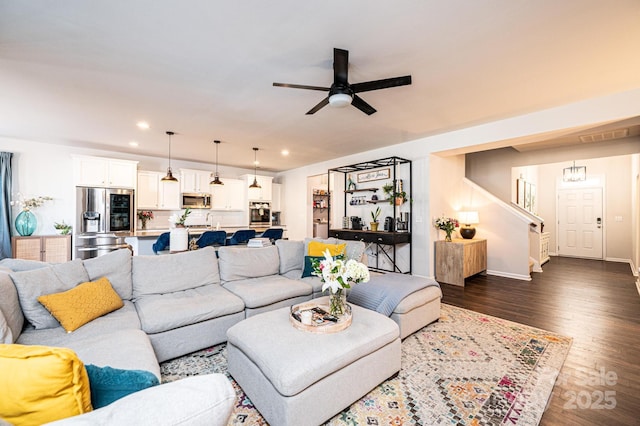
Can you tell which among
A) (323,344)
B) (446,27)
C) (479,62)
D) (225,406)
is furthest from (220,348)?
(479,62)

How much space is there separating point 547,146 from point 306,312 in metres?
6.33

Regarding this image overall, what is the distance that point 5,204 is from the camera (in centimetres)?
488

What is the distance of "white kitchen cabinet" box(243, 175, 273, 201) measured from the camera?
7660 mm

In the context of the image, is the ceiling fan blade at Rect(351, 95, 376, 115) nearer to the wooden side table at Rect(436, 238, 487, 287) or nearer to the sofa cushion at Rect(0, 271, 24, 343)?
the sofa cushion at Rect(0, 271, 24, 343)

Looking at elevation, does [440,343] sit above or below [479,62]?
below

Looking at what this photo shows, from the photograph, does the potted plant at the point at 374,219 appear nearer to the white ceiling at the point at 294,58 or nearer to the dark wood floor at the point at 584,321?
the dark wood floor at the point at 584,321

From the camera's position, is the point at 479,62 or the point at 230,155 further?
the point at 230,155

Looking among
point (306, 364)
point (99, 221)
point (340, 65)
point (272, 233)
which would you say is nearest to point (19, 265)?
point (306, 364)

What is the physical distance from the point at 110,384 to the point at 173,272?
2.09 metres

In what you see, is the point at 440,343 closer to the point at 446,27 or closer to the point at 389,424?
the point at 389,424

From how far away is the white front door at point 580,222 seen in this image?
7.14 metres

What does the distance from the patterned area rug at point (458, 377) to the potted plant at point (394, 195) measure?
8.74 ft

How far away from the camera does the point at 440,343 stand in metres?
2.62

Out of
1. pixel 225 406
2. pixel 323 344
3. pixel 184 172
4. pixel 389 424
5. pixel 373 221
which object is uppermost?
pixel 184 172
